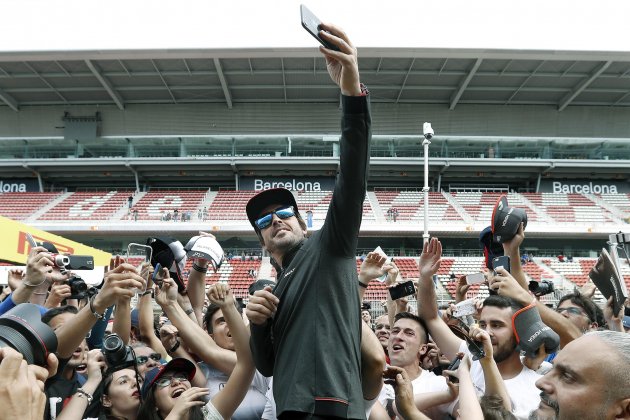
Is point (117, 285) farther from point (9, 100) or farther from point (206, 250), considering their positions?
point (9, 100)

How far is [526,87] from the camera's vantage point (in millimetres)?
29062

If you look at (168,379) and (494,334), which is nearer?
(168,379)

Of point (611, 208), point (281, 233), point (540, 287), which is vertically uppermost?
point (611, 208)

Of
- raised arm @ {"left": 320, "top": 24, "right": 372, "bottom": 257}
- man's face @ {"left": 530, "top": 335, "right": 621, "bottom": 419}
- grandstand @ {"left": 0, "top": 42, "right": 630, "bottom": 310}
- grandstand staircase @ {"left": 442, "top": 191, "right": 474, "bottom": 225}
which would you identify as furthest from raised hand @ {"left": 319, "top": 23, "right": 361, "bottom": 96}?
grandstand staircase @ {"left": 442, "top": 191, "right": 474, "bottom": 225}

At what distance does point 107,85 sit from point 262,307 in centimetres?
2941

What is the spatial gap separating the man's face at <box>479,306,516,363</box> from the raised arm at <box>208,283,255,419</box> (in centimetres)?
152

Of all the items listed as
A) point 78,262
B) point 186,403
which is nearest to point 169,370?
point 186,403

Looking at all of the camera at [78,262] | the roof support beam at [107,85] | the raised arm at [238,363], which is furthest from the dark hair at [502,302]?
the roof support beam at [107,85]

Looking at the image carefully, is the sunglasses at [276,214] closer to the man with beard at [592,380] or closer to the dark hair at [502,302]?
the man with beard at [592,380]

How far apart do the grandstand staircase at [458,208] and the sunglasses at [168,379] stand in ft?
79.9

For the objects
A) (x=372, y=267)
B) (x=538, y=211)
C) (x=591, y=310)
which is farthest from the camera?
(x=538, y=211)

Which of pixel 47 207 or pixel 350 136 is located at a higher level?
pixel 47 207

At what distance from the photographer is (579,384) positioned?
1.73 m

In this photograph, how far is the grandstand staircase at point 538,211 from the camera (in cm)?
2659
